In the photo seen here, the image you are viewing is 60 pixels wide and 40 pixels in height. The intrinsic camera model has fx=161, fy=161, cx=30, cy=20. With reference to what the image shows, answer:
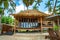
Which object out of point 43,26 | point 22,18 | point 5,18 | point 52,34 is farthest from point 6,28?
point 5,18

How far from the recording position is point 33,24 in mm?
23578

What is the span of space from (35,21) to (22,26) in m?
2.03

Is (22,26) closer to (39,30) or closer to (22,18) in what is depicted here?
(22,18)

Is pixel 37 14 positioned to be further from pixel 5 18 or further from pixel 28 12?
pixel 5 18

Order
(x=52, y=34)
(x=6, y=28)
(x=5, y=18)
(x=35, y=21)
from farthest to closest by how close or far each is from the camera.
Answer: (x=5, y=18) < (x=35, y=21) < (x=6, y=28) < (x=52, y=34)

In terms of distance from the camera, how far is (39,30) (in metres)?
21.5

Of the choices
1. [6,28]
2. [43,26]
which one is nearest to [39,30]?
[43,26]

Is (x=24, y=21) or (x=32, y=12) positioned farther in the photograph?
(x=24, y=21)

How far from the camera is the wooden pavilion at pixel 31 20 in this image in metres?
20.7

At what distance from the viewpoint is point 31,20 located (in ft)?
76.7

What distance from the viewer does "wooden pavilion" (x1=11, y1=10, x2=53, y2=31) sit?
20703 millimetres

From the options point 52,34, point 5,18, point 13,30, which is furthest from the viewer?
point 5,18

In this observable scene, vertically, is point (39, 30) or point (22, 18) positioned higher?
point (22, 18)

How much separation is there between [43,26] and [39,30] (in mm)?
879
